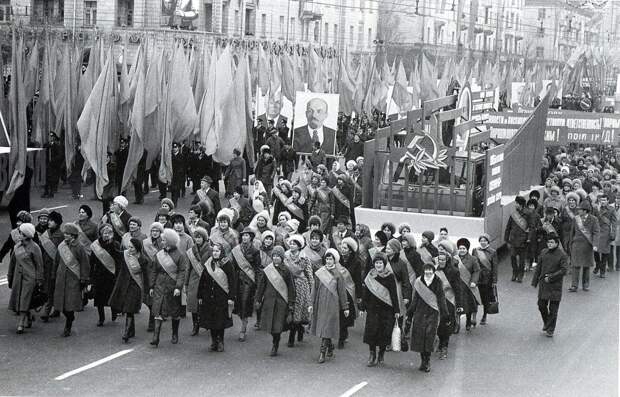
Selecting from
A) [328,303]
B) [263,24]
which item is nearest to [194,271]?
[328,303]

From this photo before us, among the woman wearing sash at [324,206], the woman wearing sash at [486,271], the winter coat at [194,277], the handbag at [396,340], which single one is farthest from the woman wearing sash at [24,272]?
the woman wearing sash at [324,206]

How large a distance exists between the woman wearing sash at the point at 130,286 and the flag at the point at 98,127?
9128 mm

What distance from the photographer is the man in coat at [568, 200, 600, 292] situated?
674 inches

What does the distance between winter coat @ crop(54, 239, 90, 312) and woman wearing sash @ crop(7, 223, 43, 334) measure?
0.23m

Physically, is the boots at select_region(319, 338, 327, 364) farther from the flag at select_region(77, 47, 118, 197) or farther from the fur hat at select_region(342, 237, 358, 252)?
the flag at select_region(77, 47, 118, 197)

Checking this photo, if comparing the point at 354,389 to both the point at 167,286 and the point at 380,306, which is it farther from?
the point at 167,286

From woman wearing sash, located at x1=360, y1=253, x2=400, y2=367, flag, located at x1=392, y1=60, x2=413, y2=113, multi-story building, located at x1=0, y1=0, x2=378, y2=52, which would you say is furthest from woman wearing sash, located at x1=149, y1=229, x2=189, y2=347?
multi-story building, located at x1=0, y1=0, x2=378, y2=52

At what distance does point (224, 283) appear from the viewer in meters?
12.4

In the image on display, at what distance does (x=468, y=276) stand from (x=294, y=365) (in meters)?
2.85

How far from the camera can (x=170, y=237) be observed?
12523 mm

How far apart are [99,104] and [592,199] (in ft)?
32.7

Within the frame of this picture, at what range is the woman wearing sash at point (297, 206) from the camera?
1877 centimetres

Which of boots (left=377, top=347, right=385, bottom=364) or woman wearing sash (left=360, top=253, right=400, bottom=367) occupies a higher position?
woman wearing sash (left=360, top=253, right=400, bottom=367)

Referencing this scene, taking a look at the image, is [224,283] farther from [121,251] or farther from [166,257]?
[121,251]
